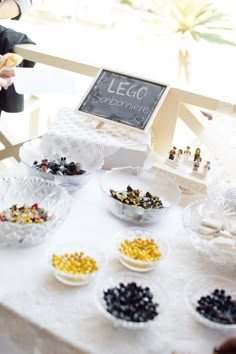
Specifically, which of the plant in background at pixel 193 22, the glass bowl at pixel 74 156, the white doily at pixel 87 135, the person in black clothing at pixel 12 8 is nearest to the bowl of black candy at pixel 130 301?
the glass bowl at pixel 74 156

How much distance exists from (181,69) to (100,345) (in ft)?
9.55

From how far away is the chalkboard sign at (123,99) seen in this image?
4.84 ft

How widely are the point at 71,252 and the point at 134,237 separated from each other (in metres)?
0.17

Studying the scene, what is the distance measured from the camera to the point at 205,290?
3.06 ft

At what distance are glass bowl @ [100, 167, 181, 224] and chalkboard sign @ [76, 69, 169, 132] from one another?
0.17m

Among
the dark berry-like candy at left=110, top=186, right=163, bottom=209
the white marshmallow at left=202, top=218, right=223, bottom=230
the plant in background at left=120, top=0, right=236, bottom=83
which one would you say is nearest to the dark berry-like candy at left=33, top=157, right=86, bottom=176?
the dark berry-like candy at left=110, top=186, right=163, bottom=209

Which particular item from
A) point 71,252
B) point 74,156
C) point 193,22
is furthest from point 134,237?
point 193,22

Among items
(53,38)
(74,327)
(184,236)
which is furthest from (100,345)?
(53,38)

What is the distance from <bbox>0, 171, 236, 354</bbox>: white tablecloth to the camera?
0.79m

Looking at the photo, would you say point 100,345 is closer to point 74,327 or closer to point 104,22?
point 74,327

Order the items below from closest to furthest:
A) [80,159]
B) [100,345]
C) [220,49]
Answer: [100,345]
[80,159]
[220,49]

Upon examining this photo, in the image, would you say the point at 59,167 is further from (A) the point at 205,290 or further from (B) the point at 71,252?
(A) the point at 205,290

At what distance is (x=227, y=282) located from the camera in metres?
0.97

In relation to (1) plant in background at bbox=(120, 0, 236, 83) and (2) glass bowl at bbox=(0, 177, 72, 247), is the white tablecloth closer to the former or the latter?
(2) glass bowl at bbox=(0, 177, 72, 247)
